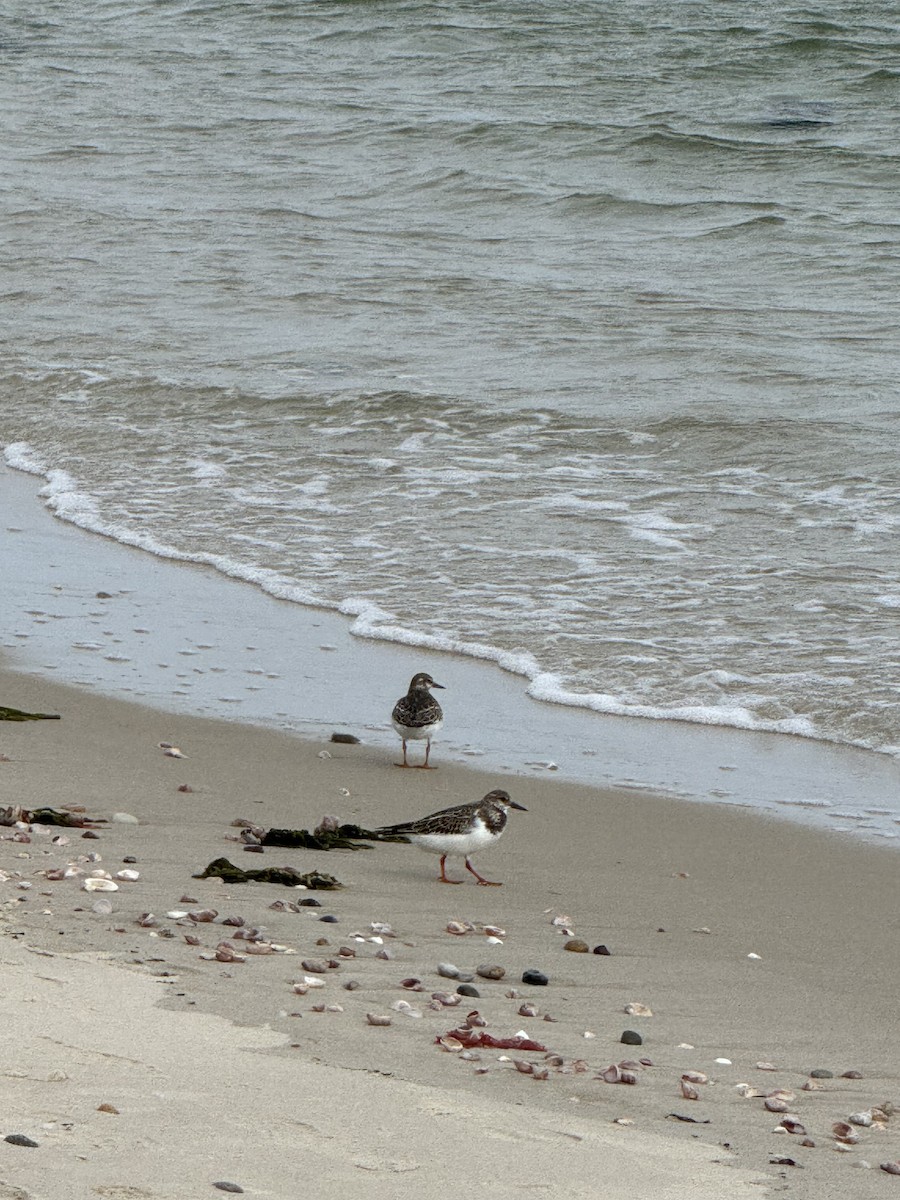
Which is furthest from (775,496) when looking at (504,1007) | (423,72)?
(423,72)

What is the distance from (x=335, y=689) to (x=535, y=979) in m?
3.36

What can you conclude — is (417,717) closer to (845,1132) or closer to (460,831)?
(460,831)

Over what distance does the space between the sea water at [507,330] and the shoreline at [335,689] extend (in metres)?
0.19

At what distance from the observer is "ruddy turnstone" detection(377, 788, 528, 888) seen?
5.65 metres

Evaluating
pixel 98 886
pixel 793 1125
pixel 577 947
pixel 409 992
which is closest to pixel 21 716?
pixel 98 886

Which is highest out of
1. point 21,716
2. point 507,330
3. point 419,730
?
point 507,330

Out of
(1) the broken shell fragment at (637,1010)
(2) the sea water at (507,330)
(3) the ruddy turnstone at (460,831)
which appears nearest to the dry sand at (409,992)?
(1) the broken shell fragment at (637,1010)

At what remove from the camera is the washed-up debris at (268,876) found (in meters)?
5.39

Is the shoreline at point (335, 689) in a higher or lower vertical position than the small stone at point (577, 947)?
higher

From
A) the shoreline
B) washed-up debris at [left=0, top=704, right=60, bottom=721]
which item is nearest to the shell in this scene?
the shoreline

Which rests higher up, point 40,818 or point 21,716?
point 21,716

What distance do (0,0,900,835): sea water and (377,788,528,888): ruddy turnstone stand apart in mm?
2013

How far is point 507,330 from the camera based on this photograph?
51.2 ft

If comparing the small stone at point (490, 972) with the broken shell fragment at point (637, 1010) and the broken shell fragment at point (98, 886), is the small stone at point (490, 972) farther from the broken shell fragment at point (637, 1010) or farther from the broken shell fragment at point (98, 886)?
the broken shell fragment at point (98, 886)
